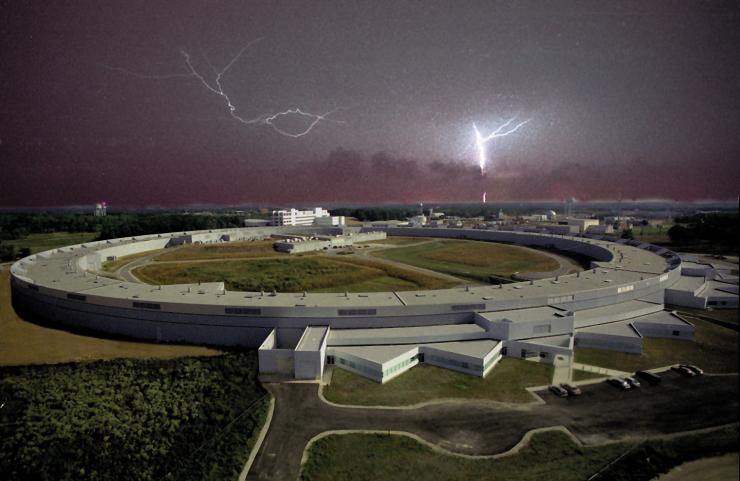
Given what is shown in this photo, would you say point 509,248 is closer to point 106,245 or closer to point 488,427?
point 488,427

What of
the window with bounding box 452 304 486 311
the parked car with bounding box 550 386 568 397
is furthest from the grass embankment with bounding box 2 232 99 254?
the parked car with bounding box 550 386 568 397

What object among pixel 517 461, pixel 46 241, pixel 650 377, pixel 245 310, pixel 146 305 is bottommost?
pixel 46 241

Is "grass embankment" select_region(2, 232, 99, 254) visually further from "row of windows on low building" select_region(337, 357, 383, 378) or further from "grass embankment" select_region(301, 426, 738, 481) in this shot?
"grass embankment" select_region(301, 426, 738, 481)

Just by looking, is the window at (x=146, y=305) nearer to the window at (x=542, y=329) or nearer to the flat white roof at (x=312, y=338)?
the flat white roof at (x=312, y=338)

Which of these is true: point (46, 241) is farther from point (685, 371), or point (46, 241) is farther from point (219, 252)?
point (685, 371)

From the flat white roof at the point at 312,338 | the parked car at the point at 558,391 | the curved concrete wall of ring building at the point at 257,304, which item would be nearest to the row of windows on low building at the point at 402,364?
the curved concrete wall of ring building at the point at 257,304

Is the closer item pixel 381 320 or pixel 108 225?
pixel 381 320

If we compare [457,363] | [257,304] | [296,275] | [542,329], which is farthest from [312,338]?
[296,275]
